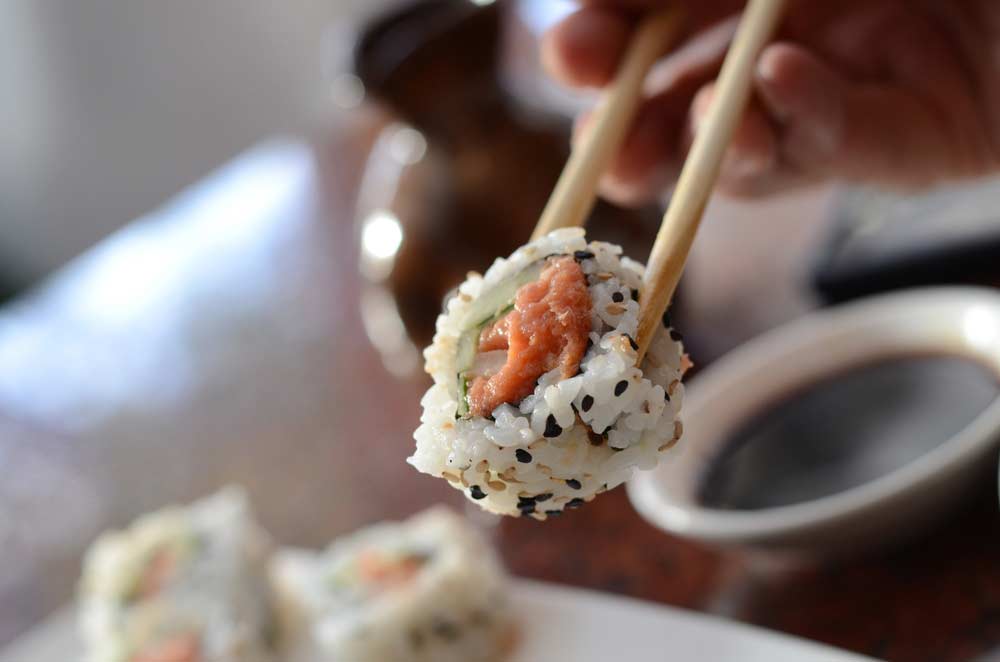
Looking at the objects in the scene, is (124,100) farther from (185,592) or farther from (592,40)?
(592,40)

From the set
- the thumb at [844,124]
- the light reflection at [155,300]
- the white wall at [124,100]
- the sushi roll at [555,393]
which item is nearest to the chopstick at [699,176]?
the sushi roll at [555,393]

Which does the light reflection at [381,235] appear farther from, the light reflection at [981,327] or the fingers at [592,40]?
the light reflection at [981,327]

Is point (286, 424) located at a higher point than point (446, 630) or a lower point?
higher

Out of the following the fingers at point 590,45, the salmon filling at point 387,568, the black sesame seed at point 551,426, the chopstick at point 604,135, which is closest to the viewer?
the black sesame seed at point 551,426

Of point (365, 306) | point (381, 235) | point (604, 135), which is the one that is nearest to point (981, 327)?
point (604, 135)

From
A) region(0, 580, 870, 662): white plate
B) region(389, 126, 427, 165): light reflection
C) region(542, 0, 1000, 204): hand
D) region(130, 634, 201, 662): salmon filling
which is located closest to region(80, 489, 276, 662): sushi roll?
region(130, 634, 201, 662): salmon filling

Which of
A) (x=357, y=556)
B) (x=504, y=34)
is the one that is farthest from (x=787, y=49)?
(x=357, y=556)
